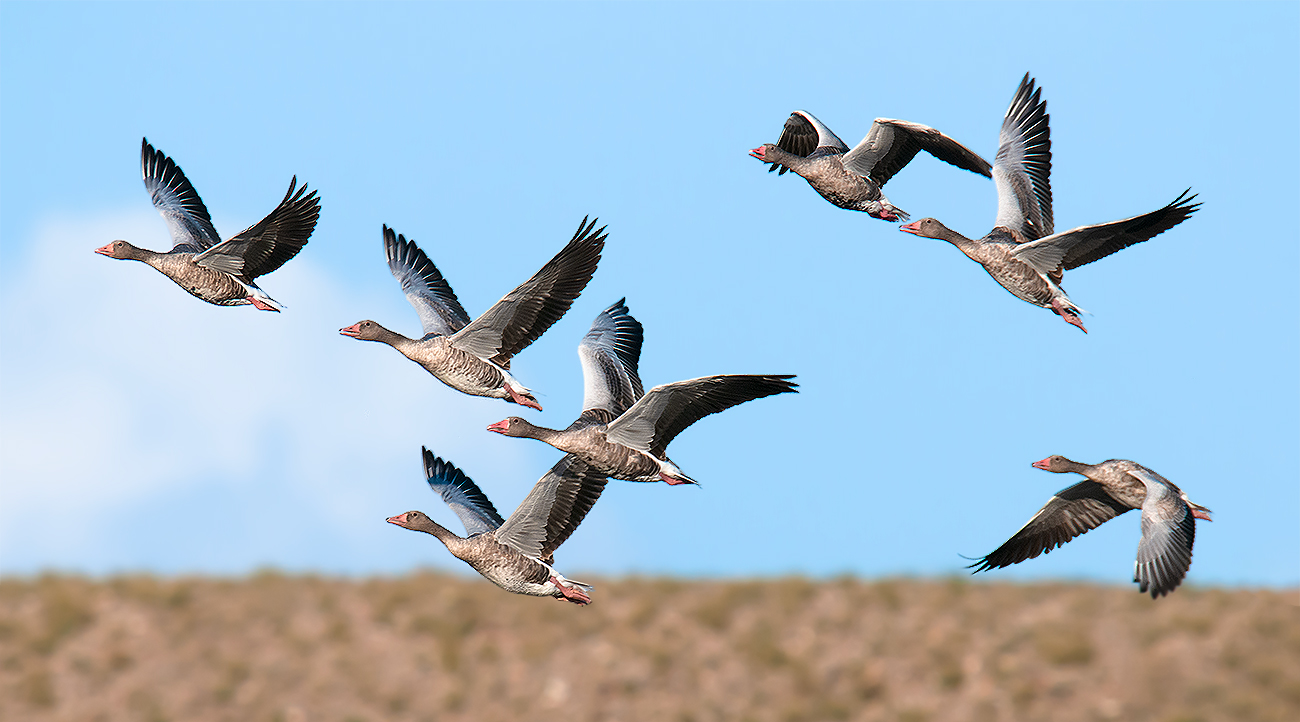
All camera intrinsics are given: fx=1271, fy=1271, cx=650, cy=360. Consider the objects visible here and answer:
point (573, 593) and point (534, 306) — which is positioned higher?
point (534, 306)

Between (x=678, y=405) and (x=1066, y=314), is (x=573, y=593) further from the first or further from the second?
(x=1066, y=314)

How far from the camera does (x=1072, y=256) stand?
45.3 ft

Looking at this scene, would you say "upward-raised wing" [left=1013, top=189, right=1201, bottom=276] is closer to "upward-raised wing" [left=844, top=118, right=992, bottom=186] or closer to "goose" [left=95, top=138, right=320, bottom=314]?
"upward-raised wing" [left=844, top=118, right=992, bottom=186]

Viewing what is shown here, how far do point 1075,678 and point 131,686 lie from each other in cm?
2607

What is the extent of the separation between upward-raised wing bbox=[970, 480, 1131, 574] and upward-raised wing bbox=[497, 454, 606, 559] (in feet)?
14.4

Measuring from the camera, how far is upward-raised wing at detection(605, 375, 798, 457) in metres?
11.7

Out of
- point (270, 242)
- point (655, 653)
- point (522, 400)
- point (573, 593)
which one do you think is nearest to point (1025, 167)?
point (522, 400)

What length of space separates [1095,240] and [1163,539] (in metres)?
3.90

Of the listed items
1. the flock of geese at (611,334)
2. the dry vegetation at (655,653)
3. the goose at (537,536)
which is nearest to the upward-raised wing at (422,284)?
the flock of geese at (611,334)

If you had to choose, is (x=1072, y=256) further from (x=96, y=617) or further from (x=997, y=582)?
(x=96, y=617)

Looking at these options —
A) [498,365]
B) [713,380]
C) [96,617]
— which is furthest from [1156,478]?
[96,617]

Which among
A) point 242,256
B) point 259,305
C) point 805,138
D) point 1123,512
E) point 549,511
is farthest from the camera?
point 805,138

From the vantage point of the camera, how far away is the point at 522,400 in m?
14.1

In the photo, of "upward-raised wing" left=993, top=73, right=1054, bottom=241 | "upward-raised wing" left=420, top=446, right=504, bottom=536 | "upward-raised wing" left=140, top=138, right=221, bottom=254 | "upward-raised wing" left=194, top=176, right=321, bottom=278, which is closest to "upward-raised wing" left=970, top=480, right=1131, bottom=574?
"upward-raised wing" left=993, top=73, right=1054, bottom=241
